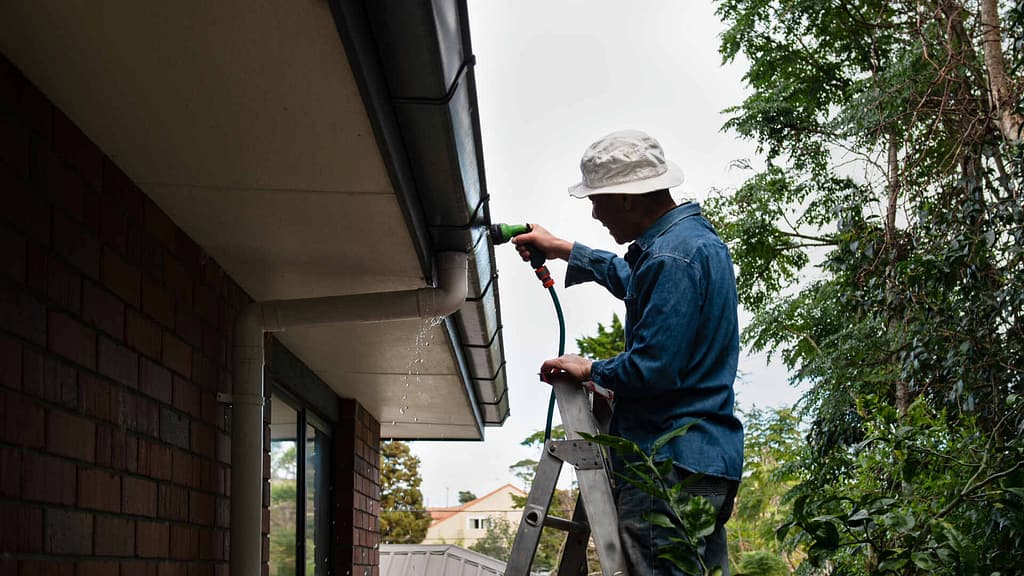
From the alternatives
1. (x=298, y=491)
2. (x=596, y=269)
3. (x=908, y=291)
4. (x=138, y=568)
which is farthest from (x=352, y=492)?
(x=138, y=568)

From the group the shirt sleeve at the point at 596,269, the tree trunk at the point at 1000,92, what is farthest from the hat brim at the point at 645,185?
the tree trunk at the point at 1000,92

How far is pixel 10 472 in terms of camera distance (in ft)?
6.26

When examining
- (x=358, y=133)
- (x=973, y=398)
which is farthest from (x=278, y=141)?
(x=973, y=398)

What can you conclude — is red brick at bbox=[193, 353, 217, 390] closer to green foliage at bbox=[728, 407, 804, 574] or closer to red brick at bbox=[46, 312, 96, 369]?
red brick at bbox=[46, 312, 96, 369]

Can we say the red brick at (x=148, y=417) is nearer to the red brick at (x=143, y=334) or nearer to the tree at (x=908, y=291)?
the red brick at (x=143, y=334)

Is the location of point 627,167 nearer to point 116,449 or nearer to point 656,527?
point 656,527

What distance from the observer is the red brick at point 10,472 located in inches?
73.9

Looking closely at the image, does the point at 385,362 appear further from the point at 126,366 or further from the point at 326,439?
the point at 126,366

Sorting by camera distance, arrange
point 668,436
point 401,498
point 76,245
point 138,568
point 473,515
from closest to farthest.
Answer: point 668,436 → point 76,245 → point 138,568 → point 401,498 → point 473,515

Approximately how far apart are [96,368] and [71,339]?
6.0 inches

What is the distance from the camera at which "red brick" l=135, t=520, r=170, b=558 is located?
2.63 m

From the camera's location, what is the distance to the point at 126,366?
2.58 meters

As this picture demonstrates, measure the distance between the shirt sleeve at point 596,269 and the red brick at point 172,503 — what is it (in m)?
1.30

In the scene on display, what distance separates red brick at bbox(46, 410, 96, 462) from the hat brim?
53.7 inches
